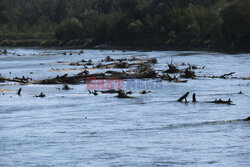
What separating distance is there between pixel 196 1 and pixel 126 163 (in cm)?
18119

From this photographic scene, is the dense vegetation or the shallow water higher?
the dense vegetation

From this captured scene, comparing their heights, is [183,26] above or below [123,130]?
above

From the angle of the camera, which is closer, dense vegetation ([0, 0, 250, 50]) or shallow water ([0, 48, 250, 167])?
shallow water ([0, 48, 250, 167])

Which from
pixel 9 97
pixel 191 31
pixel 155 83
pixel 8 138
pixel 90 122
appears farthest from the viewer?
pixel 191 31

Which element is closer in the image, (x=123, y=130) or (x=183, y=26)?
(x=123, y=130)

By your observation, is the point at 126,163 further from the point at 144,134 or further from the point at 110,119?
the point at 110,119

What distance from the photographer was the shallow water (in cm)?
2503

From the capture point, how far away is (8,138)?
29625mm

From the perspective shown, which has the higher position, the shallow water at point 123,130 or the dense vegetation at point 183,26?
the dense vegetation at point 183,26

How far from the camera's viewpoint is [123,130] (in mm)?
31281

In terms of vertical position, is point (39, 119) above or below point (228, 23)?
below

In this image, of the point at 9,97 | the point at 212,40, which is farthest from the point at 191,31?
the point at 9,97

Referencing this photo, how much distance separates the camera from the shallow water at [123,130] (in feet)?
82.1

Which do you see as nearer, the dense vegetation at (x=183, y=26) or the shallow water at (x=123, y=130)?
the shallow water at (x=123, y=130)
